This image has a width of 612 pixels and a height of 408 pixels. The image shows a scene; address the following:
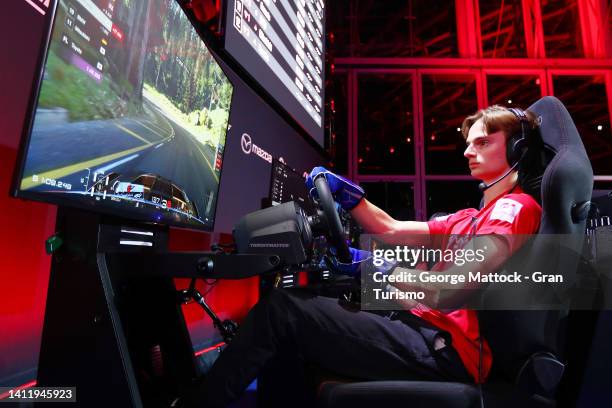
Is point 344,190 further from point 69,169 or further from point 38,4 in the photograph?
point 38,4

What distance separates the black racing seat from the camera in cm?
90

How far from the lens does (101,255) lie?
40.0 inches

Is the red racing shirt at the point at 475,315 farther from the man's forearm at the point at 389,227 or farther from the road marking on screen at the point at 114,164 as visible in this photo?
the road marking on screen at the point at 114,164

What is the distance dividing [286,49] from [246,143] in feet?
2.90

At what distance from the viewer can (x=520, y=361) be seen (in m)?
0.92

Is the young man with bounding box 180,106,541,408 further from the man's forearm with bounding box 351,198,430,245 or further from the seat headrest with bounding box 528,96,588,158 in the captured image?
the man's forearm with bounding box 351,198,430,245

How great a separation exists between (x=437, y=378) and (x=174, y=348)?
32.6 inches

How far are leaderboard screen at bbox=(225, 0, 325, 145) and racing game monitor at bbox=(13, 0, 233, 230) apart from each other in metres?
0.94

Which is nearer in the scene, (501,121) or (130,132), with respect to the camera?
(130,132)

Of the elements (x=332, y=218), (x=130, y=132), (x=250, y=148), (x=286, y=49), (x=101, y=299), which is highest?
(x=286, y=49)

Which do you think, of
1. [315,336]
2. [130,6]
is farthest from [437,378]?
[130,6]

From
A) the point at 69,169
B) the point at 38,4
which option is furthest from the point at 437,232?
the point at 38,4

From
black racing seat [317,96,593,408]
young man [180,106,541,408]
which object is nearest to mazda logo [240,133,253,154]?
young man [180,106,541,408]
